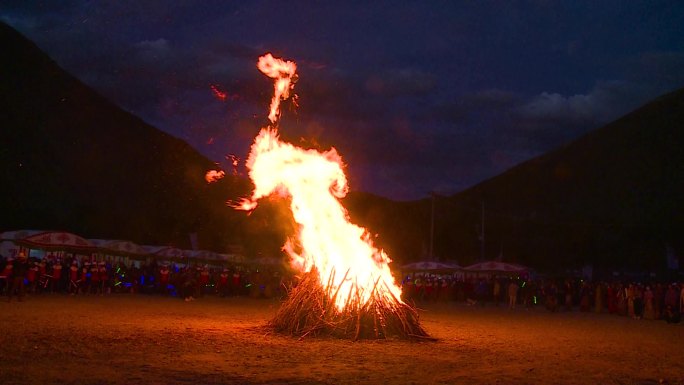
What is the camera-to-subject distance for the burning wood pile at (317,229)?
1552 cm

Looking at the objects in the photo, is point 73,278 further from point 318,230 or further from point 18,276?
point 318,230

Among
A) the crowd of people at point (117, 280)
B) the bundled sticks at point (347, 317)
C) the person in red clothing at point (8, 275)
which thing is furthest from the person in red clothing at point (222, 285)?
the bundled sticks at point (347, 317)

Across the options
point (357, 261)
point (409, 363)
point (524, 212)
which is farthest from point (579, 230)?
point (409, 363)

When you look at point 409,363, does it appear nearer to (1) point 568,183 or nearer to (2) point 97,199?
(2) point 97,199

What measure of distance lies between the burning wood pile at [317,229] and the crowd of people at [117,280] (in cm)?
1033

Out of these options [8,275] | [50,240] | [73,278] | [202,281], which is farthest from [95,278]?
[8,275]

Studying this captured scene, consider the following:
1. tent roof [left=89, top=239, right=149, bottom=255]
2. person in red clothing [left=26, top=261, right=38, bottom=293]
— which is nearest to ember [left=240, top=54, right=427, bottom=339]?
person in red clothing [left=26, top=261, right=38, bottom=293]

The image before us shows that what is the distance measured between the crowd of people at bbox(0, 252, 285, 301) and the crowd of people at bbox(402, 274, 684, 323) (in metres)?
8.72

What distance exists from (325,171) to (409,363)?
6453mm

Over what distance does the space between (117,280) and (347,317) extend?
708 inches

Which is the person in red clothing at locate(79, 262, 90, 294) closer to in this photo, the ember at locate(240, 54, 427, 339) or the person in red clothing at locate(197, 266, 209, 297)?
the person in red clothing at locate(197, 266, 209, 297)

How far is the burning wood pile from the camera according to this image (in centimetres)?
1552

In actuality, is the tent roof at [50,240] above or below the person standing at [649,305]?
above

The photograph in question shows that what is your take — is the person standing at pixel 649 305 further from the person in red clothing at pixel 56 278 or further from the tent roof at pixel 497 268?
the person in red clothing at pixel 56 278
